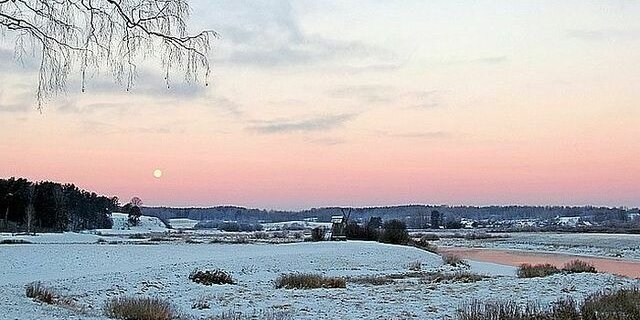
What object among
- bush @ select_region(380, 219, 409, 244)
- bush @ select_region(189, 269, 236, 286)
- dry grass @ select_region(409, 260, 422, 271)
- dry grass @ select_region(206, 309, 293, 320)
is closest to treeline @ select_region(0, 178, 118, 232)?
bush @ select_region(380, 219, 409, 244)

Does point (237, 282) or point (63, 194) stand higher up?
point (63, 194)

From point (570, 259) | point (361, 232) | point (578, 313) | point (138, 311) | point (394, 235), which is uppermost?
point (361, 232)

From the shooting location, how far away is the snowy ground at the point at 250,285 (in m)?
18.1

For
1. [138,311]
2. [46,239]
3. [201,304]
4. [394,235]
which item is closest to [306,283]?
[201,304]

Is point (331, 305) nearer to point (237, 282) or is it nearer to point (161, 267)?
point (237, 282)

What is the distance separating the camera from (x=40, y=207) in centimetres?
10350

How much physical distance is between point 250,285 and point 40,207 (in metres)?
83.8

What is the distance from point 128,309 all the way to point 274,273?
21.3m

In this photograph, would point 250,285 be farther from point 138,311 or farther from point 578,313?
point 578,313

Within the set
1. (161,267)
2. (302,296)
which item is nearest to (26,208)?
(161,267)

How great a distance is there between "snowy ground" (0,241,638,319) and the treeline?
2167 inches

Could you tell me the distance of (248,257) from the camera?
141 feet

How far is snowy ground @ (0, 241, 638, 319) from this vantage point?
18125mm

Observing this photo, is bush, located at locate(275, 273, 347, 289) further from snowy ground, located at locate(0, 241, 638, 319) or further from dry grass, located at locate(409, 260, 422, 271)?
dry grass, located at locate(409, 260, 422, 271)
